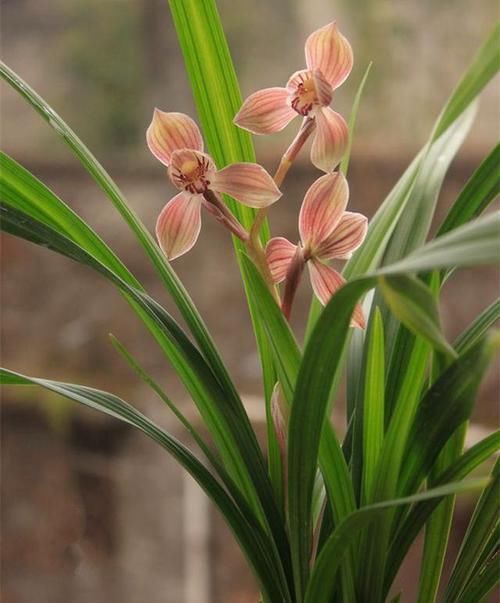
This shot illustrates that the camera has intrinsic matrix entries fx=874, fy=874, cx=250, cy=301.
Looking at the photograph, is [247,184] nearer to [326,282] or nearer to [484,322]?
[326,282]

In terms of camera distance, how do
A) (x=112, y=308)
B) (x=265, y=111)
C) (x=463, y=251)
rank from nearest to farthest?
(x=463, y=251), (x=265, y=111), (x=112, y=308)

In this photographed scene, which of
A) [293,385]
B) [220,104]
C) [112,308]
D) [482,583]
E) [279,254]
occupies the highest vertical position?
[112,308]

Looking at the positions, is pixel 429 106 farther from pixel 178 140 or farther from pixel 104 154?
pixel 178 140

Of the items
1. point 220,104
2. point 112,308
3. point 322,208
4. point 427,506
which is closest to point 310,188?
point 322,208

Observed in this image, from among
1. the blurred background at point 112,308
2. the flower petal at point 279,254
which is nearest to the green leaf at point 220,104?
the flower petal at point 279,254

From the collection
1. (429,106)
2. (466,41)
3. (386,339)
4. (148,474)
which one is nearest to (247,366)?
(148,474)

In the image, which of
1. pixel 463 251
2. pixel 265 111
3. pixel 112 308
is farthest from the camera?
pixel 112 308

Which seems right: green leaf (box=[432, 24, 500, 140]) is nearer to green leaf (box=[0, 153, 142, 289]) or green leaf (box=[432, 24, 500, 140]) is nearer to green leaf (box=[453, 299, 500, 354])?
green leaf (box=[453, 299, 500, 354])
